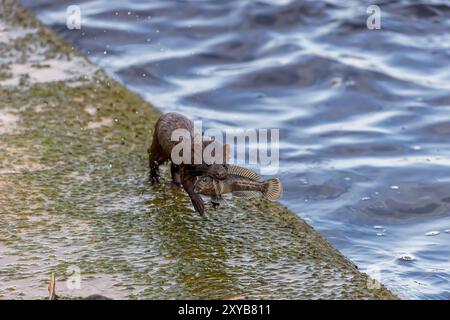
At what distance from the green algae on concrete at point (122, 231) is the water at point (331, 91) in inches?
34.8

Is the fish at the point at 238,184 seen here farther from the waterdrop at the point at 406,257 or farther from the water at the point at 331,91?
the waterdrop at the point at 406,257

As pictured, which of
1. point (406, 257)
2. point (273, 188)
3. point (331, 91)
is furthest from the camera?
point (331, 91)

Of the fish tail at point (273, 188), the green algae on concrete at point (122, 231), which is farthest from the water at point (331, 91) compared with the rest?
the fish tail at point (273, 188)

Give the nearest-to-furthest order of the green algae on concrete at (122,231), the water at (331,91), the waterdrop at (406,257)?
the green algae on concrete at (122,231) → the waterdrop at (406,257) → the water at (331,91)

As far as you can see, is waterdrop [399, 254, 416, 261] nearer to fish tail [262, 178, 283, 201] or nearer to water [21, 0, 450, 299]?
water [21, 0, 450, 299]

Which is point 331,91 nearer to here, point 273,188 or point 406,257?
point 406,257

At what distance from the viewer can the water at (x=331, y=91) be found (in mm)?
6469

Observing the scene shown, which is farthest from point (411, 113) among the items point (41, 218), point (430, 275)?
point (41, 218)

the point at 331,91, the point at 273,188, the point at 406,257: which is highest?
the point at 331,91

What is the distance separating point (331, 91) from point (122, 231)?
173 inches

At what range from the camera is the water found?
255 inches

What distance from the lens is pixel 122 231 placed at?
197 inches

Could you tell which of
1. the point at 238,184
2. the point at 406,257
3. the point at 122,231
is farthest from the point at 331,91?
the point at 122,231

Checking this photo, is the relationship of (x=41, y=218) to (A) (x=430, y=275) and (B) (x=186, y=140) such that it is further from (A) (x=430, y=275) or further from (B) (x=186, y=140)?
(A) (x=430, y=275)
